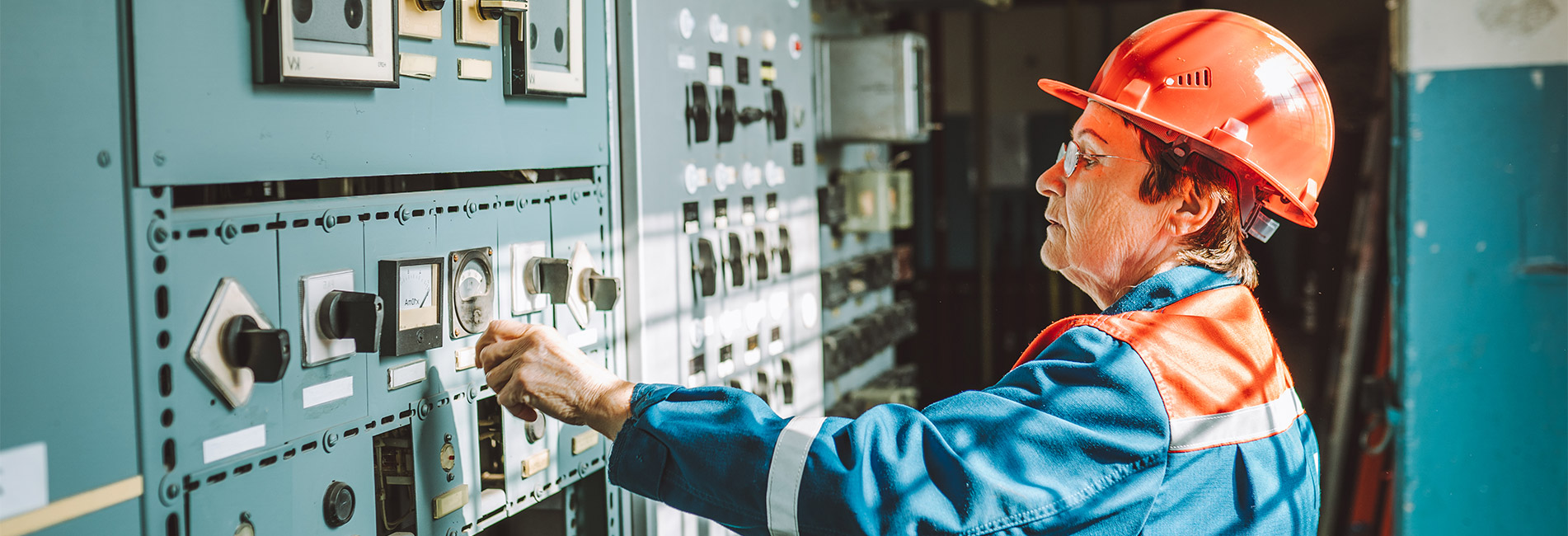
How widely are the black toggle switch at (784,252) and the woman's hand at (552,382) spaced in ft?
5.25

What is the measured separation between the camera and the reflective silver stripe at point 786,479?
148 cm

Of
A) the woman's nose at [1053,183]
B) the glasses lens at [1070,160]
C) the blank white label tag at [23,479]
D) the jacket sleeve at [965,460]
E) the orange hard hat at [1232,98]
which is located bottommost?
the jacket sleeve at [965,460]

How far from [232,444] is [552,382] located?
455 millimetres

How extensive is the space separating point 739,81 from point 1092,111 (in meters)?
1.37

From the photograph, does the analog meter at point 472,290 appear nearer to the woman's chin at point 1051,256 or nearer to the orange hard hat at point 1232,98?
the woman's chin at point 1051,256

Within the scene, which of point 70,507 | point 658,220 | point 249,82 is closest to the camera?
point 70,507

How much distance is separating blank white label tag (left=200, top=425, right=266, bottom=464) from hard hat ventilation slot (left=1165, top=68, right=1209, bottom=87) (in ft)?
4.75

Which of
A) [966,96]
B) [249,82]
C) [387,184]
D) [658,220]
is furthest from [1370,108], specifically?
[249,82]

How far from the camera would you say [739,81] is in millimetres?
3064

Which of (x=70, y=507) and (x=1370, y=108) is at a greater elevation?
(x=1370, y=108)

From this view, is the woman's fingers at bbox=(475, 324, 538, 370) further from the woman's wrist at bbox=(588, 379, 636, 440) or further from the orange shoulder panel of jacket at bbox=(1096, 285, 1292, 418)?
the orange shoulder panel of jacket at bbox=(1096, 285, 1292, 418)

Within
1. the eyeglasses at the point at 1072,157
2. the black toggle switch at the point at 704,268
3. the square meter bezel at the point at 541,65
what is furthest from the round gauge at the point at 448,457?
the eyeglasses at the point at 1072,157

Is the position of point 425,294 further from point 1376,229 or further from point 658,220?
point 1376,229

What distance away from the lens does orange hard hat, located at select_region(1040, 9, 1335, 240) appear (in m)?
1.81
